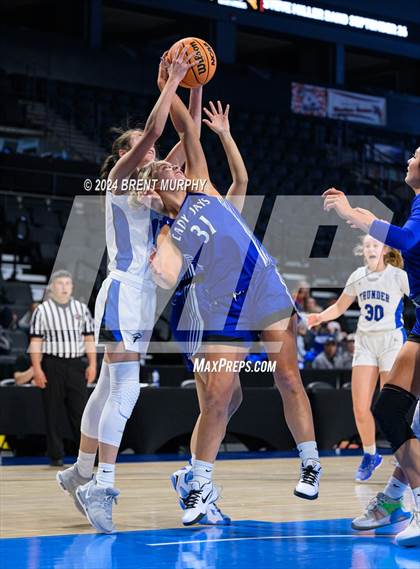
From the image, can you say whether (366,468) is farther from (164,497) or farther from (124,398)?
(124,398)

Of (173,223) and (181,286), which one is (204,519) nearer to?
(181,286)

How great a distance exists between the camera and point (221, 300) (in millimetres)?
4914

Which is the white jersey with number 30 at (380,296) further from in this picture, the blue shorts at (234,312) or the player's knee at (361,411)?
the blue shorts at (234,312)

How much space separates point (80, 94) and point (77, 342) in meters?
10.4

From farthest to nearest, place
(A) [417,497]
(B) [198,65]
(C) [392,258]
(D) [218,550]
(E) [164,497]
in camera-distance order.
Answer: (E) [164,497] < (C) [392,258] < (B) [198,65] < (A) [417,497] < (D) [218,550]

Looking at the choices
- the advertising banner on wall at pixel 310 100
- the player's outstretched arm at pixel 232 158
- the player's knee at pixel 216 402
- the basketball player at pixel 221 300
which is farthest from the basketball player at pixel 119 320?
the advertising banner on wall at pixel 310 100

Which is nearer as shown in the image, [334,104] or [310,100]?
[310,100]

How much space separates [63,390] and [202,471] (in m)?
4.41

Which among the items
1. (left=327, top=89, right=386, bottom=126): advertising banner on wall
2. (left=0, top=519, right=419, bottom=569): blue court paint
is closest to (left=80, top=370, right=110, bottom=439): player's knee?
(left=0, top=519, right=419, bottom=569): blue court paint

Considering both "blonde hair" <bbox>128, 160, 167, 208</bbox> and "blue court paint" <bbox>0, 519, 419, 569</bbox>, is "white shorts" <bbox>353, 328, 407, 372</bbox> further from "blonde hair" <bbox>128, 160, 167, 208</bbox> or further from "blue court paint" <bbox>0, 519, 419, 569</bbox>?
"blonde hair" <bbox>128, 160, 167, 208</bbox>

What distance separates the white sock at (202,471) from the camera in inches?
187

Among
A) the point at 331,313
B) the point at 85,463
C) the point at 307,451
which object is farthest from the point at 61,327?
the point at 307,451

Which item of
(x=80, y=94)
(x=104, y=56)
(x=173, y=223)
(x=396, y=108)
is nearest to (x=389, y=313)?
(x=173, y=223)

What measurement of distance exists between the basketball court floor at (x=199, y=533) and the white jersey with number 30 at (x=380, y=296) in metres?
1.25
